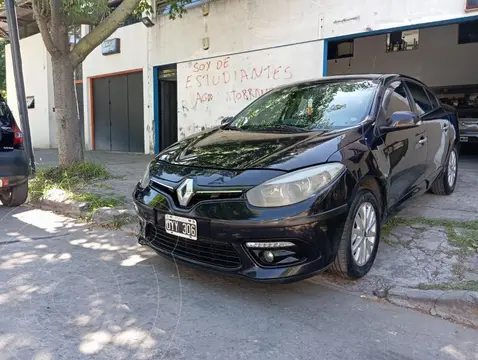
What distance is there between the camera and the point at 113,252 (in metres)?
4.27

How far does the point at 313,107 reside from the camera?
4102mm

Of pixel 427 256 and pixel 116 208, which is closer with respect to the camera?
pixel 427 256

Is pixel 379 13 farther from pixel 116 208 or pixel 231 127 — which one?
pixel 116 208

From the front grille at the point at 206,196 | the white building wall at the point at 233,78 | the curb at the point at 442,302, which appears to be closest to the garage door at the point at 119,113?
the white building wall at the point at 233,78

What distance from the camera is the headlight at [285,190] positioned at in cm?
289

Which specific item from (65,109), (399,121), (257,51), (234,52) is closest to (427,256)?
(399,121)

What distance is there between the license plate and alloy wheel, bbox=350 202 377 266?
119 centimetres

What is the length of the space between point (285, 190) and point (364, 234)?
927 millimetres

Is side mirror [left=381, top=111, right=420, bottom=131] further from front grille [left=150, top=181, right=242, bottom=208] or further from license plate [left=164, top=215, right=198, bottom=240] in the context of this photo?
license plate [left=164, top=215, right=198, bottom=240]

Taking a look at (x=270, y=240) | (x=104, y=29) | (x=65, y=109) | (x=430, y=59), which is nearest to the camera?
(x=270, y=240)

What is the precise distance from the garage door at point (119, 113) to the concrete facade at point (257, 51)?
0.33m

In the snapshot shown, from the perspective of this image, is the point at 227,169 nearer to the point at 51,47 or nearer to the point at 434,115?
the point at 434,115

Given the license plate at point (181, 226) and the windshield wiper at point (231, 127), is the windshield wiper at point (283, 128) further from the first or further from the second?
the license plate at point (181, 226)

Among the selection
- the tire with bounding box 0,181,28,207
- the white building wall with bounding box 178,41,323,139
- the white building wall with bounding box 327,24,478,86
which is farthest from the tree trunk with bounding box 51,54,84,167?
the white building wall with bounding box 327,24,478,86
